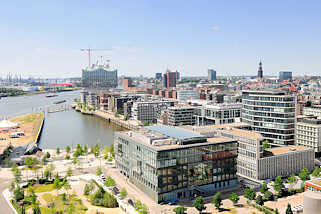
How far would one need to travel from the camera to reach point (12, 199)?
98.8 ft

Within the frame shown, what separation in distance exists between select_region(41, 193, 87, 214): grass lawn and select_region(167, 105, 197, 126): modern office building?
121 feet

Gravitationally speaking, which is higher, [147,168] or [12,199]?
[147,168]

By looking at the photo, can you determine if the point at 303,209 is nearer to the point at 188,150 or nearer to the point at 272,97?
the point at 188,150

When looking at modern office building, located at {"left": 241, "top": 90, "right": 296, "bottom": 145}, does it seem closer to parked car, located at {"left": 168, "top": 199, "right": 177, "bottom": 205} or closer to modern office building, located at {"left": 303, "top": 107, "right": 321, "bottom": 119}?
modern office building, located at {"left": 303, "top": 107, "right": 321, "bottom": 119}

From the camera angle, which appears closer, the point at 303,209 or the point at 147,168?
the point at 303,209

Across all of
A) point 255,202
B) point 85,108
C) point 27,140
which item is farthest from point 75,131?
point 255,202

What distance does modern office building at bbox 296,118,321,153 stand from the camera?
43281 millimetres

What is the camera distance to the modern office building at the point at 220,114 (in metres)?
61.4

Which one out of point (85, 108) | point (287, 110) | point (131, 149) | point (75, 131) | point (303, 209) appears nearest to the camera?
point (303, 209)

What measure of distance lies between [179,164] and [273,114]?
70.1 feet

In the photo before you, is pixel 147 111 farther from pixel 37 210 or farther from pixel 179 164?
pixel 37 210

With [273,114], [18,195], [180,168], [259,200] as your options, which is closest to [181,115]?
[273,114]

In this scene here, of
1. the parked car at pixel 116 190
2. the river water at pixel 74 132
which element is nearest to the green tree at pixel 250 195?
the parked car at pixel 116 190

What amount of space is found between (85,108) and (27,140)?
52936 millimetres
